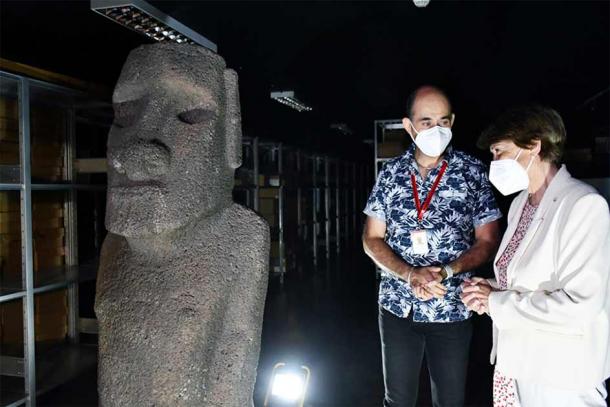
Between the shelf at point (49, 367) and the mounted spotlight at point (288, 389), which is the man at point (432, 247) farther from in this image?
the shelf at point (49, 367)

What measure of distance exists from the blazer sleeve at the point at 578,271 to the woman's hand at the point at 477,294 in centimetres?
14

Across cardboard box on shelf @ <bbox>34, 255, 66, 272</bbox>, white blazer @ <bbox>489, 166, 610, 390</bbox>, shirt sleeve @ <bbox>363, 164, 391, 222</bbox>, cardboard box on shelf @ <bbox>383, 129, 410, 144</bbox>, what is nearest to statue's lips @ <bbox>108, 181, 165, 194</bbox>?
shirt sleeve @ <bbox>363, 164, 391, 222</bbox>

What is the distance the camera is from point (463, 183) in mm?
1690

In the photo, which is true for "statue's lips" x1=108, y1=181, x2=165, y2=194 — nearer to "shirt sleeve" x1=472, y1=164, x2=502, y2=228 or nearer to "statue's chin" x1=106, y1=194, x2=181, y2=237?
"statue's chin" x1=106, y1=194, x2=181, y2=237

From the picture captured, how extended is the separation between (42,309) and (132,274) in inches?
98.4

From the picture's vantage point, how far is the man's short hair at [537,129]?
4.66ft

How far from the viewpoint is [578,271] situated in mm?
1266

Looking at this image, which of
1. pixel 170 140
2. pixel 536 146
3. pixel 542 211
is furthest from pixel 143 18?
pixel 542 211

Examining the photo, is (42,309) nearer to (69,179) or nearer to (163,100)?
(69,179)

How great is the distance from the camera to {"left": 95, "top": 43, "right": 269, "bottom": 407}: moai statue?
4.53ft

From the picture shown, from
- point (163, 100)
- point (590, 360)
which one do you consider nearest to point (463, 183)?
point (590, 360)

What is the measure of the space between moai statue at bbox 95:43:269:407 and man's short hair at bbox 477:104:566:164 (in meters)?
0.79

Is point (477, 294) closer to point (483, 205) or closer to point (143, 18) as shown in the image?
point (483, 205)

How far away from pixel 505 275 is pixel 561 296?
229 millimetres
